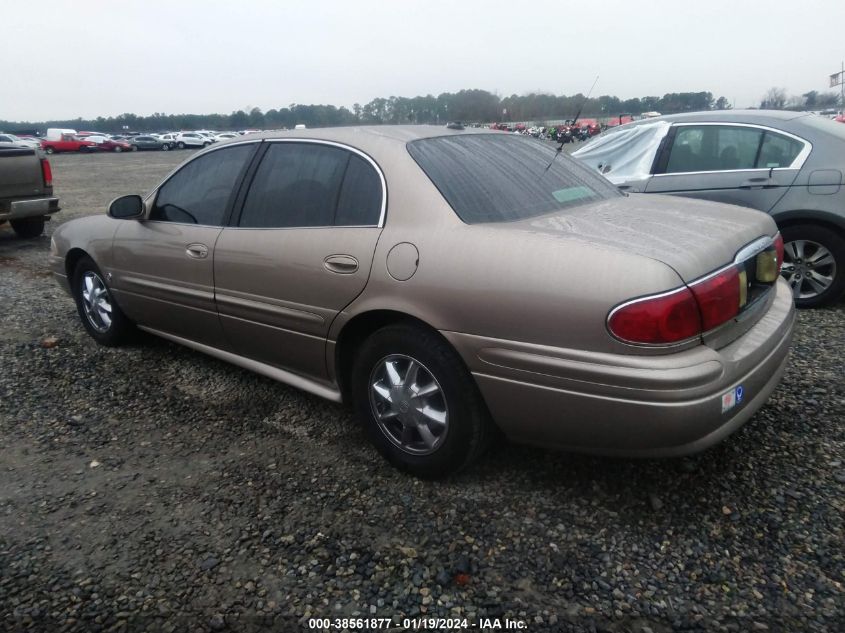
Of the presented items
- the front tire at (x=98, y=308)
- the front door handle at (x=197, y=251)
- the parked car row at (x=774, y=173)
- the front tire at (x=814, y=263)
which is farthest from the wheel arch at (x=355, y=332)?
the front tire at (x=814, y=263)

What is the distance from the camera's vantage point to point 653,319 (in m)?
2.18

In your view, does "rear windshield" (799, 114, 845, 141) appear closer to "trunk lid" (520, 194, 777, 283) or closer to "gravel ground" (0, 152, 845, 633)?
"gravel ground" (0, 152, 845, 633)

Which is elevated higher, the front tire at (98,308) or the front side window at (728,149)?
the front side window at (728,149)

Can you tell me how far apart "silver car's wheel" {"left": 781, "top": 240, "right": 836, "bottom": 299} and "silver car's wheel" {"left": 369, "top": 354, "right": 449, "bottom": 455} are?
361cm

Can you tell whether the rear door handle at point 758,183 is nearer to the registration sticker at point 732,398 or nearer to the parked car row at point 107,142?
the registration sticker at point 732,398

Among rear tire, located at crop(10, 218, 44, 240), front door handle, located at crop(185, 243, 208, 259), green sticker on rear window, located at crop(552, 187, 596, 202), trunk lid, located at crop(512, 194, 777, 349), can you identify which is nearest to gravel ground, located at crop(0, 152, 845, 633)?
trunk lid, located at crop(512, 194, 777, 349)

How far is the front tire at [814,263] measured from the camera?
4.84 m

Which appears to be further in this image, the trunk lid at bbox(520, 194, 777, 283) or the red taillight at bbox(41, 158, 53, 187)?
the red taillight at bbox(41, 158, 53, 187)

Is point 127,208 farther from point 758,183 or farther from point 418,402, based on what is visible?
point 758,183

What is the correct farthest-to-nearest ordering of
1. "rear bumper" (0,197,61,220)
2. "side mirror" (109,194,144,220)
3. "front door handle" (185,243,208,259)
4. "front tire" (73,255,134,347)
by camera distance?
1. "rear bumper" (0,197,61,220)
2. "front tire" (73,255,134,347)
3. "side mirror" (109,194,144,220)
4. "front door handle" (185,243,208,259)

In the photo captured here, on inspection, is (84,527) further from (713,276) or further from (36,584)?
(713,276)

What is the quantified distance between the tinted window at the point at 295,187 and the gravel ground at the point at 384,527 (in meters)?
1.09

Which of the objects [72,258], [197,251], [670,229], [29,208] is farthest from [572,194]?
[29,208]

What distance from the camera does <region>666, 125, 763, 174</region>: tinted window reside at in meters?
5.21
